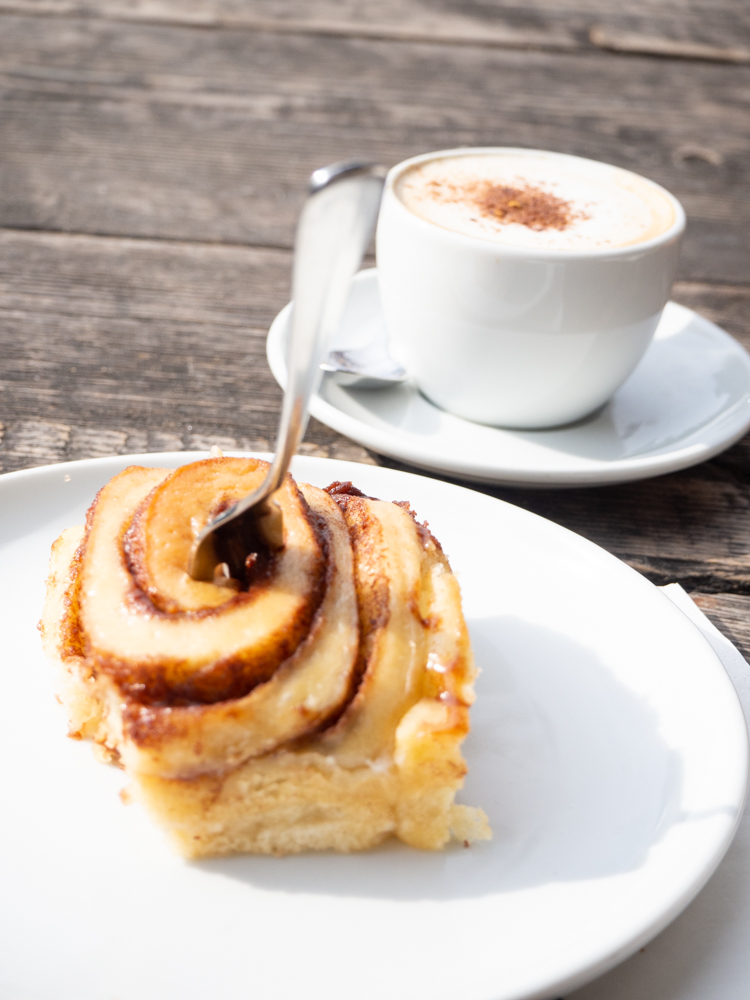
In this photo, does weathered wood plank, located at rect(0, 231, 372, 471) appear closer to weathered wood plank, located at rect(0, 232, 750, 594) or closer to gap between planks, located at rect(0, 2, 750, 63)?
weathered wood plank, located at rect(0, 232, 750, 594)

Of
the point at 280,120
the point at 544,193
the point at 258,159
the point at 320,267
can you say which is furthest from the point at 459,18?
the point at 320,267

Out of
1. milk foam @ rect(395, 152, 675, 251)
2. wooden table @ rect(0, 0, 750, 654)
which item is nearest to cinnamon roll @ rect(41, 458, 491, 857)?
wooden table @ rect(0, 0, 750, 654)

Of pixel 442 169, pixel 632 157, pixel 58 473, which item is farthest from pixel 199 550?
pixel 632 157

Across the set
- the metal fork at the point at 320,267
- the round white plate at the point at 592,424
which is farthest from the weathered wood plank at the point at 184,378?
the metal fork at the point at 320,267

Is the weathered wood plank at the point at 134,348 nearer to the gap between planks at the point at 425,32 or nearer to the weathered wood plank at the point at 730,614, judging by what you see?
the weathered wood plank at the point at 730,614

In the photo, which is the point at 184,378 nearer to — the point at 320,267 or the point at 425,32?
the point at 320,267

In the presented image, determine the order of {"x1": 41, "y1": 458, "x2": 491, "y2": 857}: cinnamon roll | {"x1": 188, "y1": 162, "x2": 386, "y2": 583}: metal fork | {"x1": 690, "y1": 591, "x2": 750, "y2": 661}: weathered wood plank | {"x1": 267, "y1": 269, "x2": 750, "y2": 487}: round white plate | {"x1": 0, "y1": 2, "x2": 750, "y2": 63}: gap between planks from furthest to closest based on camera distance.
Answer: {"x1": 0, "y1": 2, "x2": 750, "y2": 63}: gap between planks, {"x1": 267, "y1": 269, "x2": 750, "y2": 487}: round white plate, {"x1": 690, "y1": 591, "x2": 750, "y2": 661}: weathered wood plank, {"x1": 41, "y1": 458, "x2": 491, "y2": 857}: cinnamon roll, {"x1": 188, "y1": 162, "x2": 386, "y2": 583}: metal fork

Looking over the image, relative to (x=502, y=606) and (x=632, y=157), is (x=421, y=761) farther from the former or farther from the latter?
(x=632, y=157)
